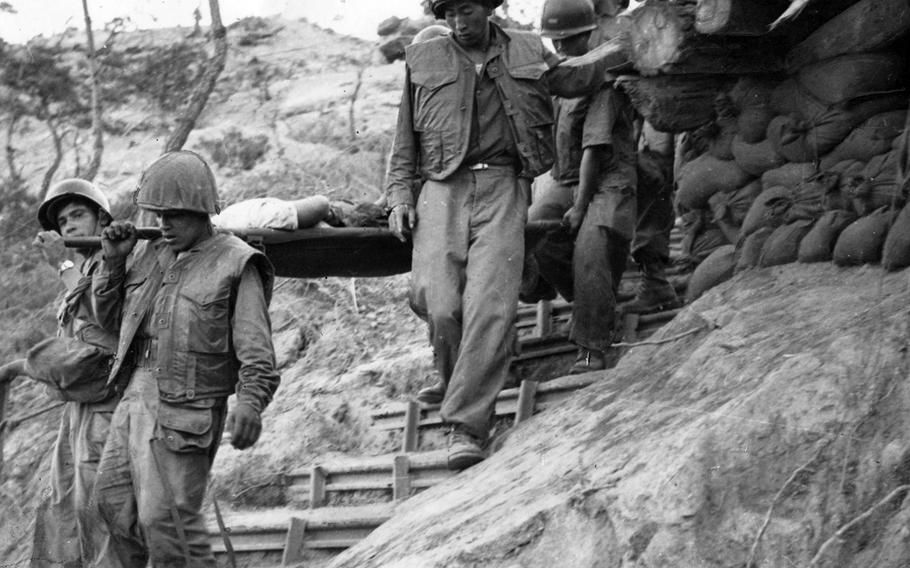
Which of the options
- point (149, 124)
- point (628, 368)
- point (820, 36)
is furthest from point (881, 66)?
point (149, 124)

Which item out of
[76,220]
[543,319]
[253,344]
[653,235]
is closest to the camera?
[253,344]

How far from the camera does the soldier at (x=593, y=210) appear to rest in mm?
8766

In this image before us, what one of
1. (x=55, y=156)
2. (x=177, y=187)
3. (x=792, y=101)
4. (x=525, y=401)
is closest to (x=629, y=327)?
(x=525, y=401)

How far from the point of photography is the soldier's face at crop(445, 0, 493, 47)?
830cm

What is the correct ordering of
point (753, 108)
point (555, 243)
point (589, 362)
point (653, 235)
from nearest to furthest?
point (589, 362) < point (753, 108) < point (555, 243) < point (653, 235)

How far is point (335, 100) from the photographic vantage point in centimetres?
1839

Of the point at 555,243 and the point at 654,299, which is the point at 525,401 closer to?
the point at 555,243

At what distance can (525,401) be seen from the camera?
8.27 m

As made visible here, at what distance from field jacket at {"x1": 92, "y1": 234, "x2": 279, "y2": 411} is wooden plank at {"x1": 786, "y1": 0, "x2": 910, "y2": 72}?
3048 millimetres

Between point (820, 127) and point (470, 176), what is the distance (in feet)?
5.78

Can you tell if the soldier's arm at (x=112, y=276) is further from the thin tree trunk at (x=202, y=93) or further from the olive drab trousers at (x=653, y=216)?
the thin tree trunk at (x=202, y=93)

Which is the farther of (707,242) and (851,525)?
(707,242)

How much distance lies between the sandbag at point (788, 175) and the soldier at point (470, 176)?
46.7 inches

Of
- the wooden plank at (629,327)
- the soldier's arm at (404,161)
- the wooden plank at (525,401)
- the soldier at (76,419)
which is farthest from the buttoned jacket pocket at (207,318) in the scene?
the wooden plank at (629,327)
